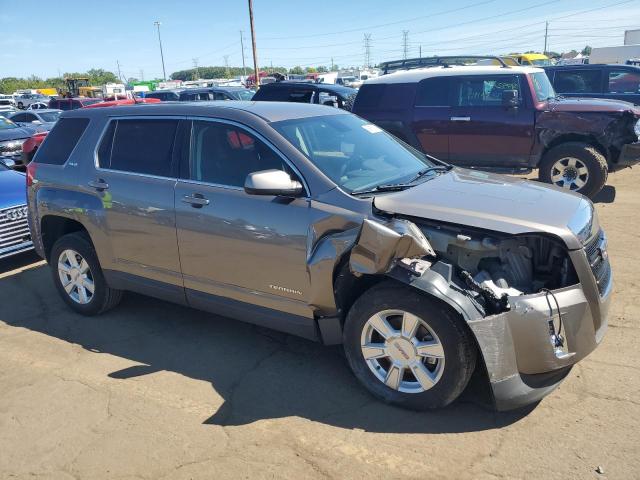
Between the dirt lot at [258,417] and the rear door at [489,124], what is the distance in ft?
14.2

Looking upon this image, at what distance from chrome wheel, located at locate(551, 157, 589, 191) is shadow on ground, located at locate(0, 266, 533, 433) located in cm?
569

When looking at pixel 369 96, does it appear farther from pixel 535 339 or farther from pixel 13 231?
pixel 535 339

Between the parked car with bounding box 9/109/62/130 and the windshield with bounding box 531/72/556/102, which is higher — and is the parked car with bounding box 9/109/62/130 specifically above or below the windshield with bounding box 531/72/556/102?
below

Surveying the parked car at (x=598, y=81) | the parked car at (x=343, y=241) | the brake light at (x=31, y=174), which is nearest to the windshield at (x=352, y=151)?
the parked car at (x=343, y=241)

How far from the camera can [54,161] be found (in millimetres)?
4797

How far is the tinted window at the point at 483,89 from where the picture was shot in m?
8.45

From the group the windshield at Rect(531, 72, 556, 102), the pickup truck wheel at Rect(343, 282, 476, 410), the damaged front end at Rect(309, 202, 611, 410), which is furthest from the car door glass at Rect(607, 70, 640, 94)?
the pickup truck wheel at Rect(343, 282, 476, 410)

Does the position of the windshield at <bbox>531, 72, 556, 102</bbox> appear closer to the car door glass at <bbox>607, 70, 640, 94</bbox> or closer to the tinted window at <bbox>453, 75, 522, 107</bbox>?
the tinted window at <bbox>453, 75, 522, 107</bbox>

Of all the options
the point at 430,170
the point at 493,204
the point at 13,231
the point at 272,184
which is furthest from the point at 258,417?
the point at 13,231

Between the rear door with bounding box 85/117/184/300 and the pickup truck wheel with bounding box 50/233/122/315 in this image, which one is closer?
the rear door with bounding box 85/117/184/300

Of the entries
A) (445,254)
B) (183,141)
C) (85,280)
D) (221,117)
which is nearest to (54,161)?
(85,280)

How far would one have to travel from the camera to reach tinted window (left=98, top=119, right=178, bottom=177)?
4133 millimetres

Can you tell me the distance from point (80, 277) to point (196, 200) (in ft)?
5.59

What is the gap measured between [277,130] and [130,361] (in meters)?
2.06
